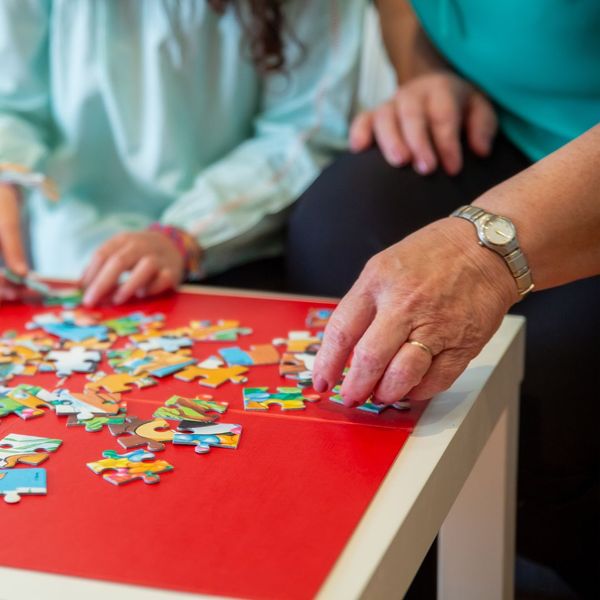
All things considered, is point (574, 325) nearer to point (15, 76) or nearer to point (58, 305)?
point (58, 305)

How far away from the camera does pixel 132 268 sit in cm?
Answer: 125

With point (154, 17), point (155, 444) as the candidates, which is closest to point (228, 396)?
point (155, 444)

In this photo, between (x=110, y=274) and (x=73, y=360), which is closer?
(x=73, y=360)

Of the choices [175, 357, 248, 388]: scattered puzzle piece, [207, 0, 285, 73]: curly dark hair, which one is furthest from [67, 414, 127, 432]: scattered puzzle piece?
[207, 0, 285, 73]: curly dark hair

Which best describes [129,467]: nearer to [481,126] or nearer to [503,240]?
[503,240]

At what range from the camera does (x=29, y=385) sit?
2.93 ft

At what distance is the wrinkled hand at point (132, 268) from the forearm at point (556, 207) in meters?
0.48

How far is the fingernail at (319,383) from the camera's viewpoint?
842 millimetres

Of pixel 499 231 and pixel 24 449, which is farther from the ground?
pixel 499 231

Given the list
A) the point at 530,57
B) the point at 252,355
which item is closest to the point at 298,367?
the point at 252,355

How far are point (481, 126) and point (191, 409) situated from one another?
673 millimetres

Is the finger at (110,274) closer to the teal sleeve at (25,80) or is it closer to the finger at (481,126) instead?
the teal sleeve at (25,80)

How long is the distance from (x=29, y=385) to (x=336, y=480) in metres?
0.34

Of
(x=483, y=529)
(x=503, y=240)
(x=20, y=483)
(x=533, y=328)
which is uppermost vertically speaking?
(x=503, y=240)
